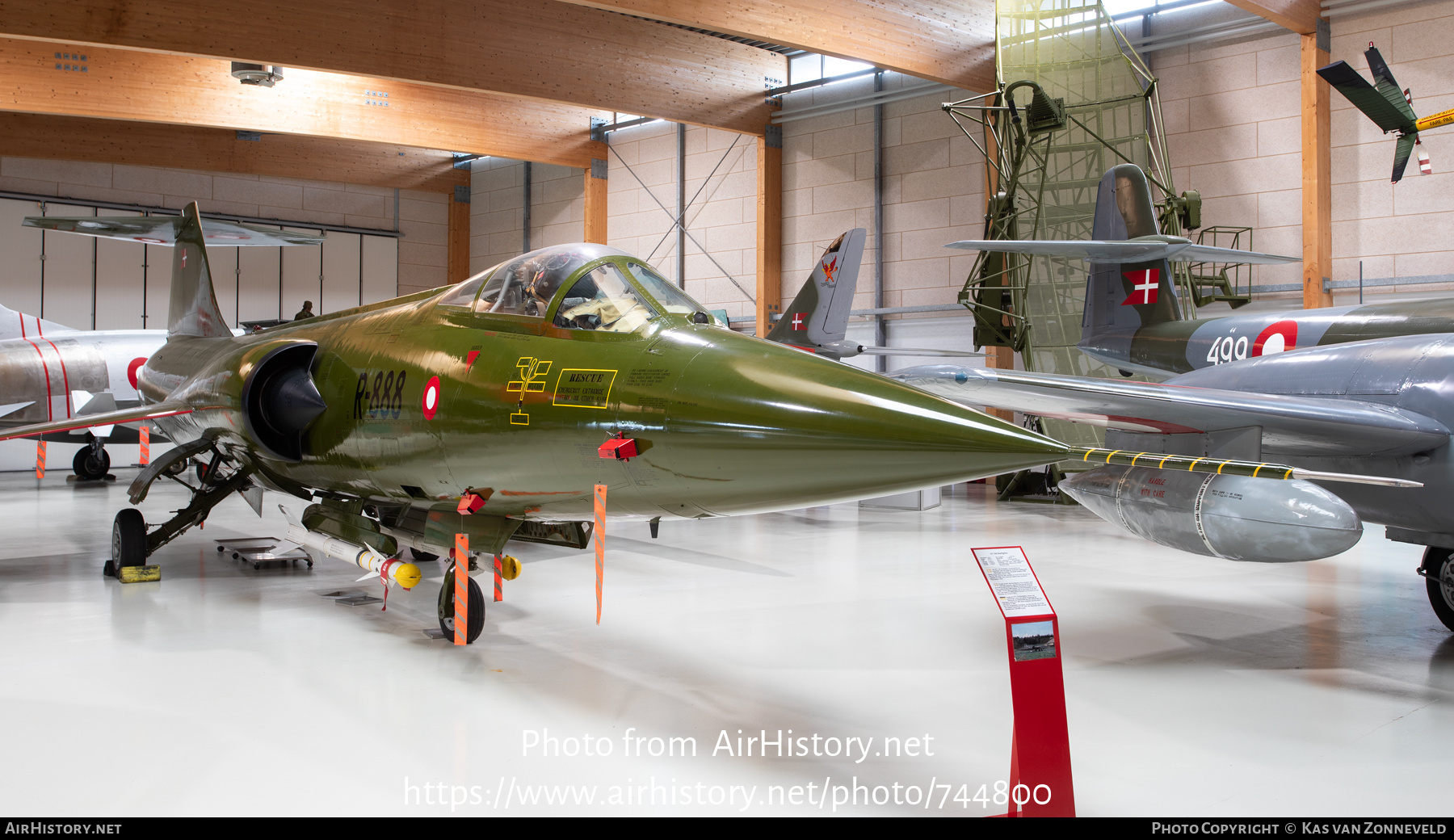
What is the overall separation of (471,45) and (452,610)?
39.8 feet

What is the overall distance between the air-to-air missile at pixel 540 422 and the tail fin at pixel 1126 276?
607 cm

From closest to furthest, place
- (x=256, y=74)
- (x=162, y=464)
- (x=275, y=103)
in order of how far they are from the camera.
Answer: (x=162, y=464)
(x=256, y=74)
(x=275, y=103)

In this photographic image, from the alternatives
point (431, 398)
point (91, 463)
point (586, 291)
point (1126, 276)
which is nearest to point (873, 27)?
point (1126, 276)

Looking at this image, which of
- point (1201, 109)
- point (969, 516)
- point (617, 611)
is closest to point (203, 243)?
point (617, 611)

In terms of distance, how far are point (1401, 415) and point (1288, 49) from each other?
36.9 feet

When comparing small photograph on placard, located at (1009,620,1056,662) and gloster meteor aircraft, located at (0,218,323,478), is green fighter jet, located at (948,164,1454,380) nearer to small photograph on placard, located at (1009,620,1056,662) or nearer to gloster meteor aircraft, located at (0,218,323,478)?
small photograph on placard, located at (1009,620,1056,662)

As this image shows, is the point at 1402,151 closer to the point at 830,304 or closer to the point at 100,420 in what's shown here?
the point at 830,304

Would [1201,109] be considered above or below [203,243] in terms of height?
above

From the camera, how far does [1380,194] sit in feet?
44.0

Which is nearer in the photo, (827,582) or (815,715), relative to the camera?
(815,715)

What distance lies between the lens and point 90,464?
17234 mm

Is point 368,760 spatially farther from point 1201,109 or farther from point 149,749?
point 1201,109

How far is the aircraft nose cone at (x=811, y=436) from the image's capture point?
3.21 metres

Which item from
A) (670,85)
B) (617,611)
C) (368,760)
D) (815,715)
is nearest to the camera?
(368,760)
